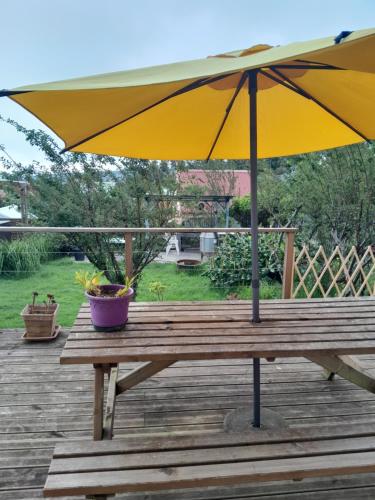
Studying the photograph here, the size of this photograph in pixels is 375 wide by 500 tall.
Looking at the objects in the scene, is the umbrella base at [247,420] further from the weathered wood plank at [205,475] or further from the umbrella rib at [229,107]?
the umbrella rib at [229,107]

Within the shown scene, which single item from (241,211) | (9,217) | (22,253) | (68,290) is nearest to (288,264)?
(68,290)

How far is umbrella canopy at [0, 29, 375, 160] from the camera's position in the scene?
2.82ft

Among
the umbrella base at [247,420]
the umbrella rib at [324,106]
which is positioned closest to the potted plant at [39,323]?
the umbrella base at [247,420]

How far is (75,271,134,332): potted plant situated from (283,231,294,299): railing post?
5.97ft

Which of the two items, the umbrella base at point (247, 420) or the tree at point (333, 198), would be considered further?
the tree at point (333, 198)

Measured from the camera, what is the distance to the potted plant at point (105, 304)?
133 centimetres

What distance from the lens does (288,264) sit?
9.48ft

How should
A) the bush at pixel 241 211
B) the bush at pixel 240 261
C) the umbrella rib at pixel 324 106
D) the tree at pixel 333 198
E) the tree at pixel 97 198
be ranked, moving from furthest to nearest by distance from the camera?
the bush at pixel 241 211 < the bush at pixel 240 261 < the tree at pixel 333 198 < the tree at pixel 97 198 < the umbrella rib at pixel 324 106

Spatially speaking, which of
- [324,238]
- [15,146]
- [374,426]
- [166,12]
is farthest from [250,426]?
[166,12]

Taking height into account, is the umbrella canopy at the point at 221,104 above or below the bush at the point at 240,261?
above

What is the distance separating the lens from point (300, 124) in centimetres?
182

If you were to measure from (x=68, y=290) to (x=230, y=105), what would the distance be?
154 inches

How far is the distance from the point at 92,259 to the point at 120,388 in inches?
92.0

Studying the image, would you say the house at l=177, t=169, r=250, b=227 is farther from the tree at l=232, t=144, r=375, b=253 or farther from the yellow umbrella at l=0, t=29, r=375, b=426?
the yellow umbrella at l=0, t=29, r=375, b=426
